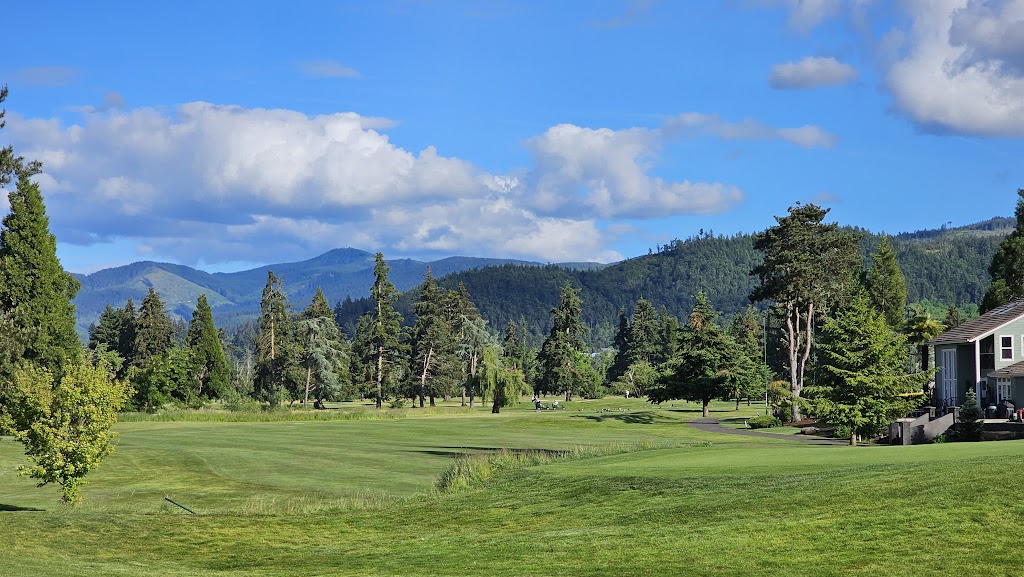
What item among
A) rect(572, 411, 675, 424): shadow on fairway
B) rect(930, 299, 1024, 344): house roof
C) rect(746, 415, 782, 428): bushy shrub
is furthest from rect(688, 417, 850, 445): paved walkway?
rect(930, 299, 1024, 344): house roof

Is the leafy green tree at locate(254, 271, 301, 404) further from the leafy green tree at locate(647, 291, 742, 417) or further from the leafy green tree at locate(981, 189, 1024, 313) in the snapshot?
the leafy green tree at locate(981, 189, 1024, 313)

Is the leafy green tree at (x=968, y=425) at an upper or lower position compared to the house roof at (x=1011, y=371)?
lower

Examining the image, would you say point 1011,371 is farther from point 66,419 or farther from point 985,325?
point 66,419

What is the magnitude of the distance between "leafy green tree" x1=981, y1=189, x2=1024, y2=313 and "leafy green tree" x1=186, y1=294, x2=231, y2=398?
81886 millimetres

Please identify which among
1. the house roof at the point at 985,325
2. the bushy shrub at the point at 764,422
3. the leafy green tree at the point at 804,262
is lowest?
the bushy shrub at the point at 764,422

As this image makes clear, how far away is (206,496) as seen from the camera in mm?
35312

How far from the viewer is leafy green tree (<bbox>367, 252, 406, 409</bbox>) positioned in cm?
11338

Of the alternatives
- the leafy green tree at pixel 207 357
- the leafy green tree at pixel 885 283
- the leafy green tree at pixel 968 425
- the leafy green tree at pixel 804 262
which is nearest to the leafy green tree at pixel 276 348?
the leafy green tree at pixel 207 357

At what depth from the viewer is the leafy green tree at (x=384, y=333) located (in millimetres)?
113375

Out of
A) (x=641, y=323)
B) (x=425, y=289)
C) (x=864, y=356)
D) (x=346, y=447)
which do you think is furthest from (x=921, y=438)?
(x=641, y=323)

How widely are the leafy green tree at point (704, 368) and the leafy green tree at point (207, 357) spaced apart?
5595 centimetres

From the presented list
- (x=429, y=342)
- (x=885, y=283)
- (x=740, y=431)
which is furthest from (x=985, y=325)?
(x=429, y=342)

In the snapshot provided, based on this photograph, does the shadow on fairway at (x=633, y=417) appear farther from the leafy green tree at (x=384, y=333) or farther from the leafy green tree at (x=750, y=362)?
the leafy green tree at (x=384, y=333)

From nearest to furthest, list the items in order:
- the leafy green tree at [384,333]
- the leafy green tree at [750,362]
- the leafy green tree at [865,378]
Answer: the leafy green tree at [865,378] → the leafy green tree at [750,362] → the leafy green tree at [384,333]
